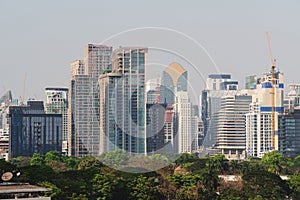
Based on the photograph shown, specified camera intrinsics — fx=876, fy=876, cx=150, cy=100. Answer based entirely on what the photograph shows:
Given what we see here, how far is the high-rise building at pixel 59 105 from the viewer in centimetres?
7190

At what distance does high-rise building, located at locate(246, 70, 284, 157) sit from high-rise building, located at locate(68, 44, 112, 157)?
56.8 ft

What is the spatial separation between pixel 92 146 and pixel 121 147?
748cm

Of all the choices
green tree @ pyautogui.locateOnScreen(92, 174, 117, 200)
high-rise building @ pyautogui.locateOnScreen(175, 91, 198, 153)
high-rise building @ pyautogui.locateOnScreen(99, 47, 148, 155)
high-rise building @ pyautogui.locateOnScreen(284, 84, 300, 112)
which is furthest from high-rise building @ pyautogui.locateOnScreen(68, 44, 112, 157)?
high-rise building @ pyautogui.locateOnScreen(284, 84, 300, 112)

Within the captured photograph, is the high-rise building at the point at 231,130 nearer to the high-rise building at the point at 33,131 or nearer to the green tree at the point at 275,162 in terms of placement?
the high-rise building at the point at 33,131

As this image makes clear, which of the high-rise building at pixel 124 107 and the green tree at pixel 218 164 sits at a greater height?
the high-rise building at pixel 124 107

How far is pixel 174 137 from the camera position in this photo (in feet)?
138

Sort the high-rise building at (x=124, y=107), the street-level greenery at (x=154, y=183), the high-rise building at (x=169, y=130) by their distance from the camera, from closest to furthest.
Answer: the street-level greenery at (x=154, y=183) → the high-rise building at (x=169, y=130) → the high-rise building at (x=124, y=107)

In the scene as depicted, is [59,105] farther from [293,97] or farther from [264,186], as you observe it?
[264,186]

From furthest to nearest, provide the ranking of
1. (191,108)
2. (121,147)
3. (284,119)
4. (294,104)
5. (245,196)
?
(294,104)
(284,119)
(121,147)
(191,108)
(245,196)

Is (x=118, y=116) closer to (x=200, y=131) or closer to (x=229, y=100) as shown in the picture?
(x=200, y=131)

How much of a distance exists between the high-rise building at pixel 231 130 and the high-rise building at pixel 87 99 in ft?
51.3

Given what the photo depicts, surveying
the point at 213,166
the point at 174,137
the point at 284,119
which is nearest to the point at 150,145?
the point at 174,137

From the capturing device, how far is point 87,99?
191 ft

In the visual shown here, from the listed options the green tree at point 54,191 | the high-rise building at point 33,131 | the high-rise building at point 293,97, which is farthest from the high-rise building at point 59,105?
the green tree at point 54,191
